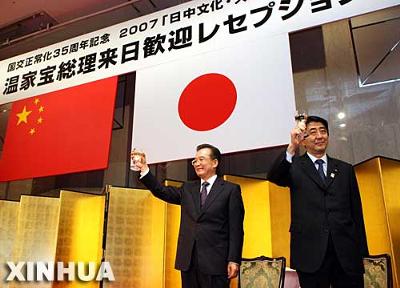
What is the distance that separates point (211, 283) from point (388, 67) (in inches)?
106

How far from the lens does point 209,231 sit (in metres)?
2.14

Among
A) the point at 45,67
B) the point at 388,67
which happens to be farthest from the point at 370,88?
the point at 45,67

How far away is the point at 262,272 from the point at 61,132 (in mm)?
2173

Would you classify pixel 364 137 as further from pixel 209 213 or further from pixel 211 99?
pixel 209 213

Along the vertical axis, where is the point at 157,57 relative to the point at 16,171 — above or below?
above

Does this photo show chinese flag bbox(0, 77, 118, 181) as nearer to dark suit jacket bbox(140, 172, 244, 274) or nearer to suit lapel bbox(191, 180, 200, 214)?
suit lapel bbox(191, 180, 200, 214)

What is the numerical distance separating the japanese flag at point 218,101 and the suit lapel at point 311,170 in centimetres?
81

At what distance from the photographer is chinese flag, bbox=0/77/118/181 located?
11.6 ft

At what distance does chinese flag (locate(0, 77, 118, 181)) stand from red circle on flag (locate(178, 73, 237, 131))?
0.73m

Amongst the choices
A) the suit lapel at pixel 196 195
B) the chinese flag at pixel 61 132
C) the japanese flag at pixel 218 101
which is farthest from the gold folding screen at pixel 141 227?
the suit lapel at pixel 196 195

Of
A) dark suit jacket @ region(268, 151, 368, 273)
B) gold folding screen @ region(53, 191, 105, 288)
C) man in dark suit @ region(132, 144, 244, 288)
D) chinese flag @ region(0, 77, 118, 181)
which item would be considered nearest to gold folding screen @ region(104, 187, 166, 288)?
gold folding screen @ region(53, 191, 105, 288)

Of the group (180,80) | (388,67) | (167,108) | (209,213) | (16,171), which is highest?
(388,67)

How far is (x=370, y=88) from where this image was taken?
369 cm

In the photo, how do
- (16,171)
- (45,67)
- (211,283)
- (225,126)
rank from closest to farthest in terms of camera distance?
(211,283), (225,126), (16,171), (45,67)
